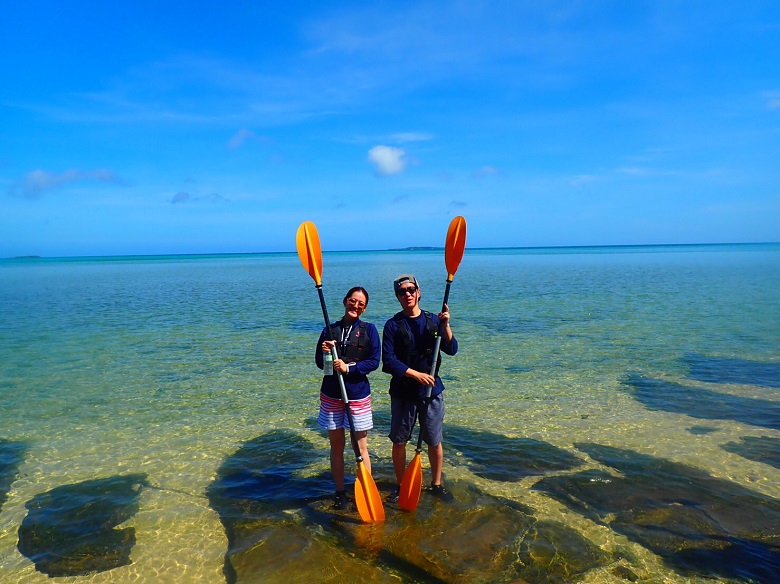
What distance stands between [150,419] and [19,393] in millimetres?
4447

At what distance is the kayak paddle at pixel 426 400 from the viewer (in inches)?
232

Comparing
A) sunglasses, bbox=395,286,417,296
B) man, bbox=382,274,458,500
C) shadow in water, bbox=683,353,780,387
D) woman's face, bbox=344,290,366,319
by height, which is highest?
sunglasses, bbox=395,286,417,296

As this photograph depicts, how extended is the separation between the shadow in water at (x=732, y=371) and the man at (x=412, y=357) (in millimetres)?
9640

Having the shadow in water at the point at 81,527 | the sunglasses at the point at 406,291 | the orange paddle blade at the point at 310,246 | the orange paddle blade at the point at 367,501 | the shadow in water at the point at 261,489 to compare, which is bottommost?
the shadow in water at the point at 81,527

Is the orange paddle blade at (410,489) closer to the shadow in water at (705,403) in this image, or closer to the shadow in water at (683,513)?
the shadow in water at (683,513)

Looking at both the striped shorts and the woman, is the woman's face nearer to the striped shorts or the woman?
the woman

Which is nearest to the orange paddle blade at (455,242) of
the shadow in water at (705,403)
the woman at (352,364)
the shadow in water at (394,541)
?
the woman at (352,364)

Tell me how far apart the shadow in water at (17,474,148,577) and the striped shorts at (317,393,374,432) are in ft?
8.64

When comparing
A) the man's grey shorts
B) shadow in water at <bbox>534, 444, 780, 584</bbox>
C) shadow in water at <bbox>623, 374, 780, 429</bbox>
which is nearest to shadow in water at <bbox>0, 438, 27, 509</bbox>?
the man's grey shorts

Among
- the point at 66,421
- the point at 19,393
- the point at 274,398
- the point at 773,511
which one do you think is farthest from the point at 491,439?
the point at 19,393

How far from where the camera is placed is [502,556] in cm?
535

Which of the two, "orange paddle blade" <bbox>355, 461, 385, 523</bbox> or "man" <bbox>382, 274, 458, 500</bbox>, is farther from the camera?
"orange paddle blade" <bbox>355, 461, 385, 523</bbox>

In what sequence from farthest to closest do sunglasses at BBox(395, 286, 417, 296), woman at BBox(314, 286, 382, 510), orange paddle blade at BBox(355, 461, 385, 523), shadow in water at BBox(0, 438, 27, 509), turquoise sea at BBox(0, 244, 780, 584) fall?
shadow in water at BBox(0, 438, 27, 509), orange paddle blade at BBox(355, 461, 385, 523), woman at BBox(314, 286, 382, 510), sunglasses at BBox(395, 286, 417, 296), turquoise sea at BBox(0, 244, 780, 584)

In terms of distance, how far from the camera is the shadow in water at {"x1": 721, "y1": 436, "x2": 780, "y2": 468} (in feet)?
25.3
